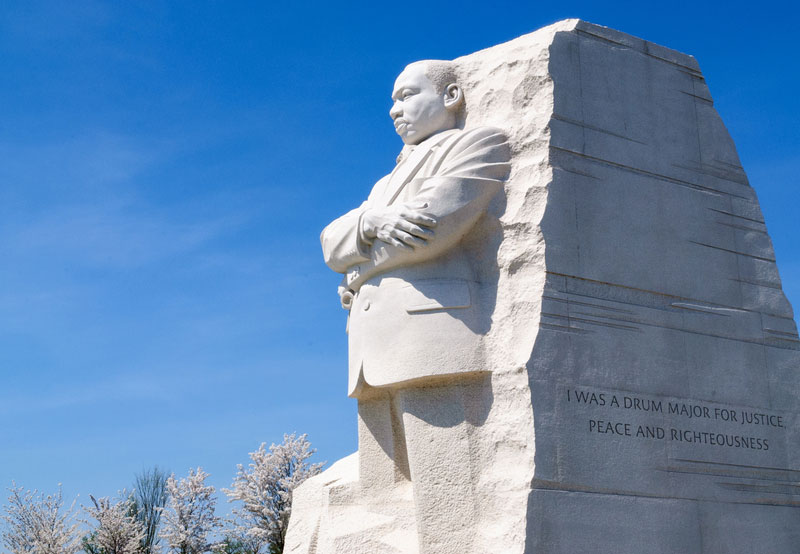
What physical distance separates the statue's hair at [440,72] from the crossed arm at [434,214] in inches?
22.9

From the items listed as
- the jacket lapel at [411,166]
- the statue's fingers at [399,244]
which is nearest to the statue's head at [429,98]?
the jacket lapel at [411,166]

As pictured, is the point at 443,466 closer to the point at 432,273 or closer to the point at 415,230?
the point at 432,273

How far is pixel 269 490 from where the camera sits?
18641 millimetres

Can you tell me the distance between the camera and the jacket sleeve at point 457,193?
6188 mm

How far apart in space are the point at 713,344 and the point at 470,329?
1793mm

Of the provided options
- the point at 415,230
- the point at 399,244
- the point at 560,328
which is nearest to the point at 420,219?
the point at 415,230

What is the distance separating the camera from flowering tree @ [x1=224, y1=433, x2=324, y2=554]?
18.2m

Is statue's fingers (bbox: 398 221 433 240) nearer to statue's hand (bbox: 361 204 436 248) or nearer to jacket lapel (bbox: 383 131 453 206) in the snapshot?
statue's hand (bbox: 361 204 436 248)

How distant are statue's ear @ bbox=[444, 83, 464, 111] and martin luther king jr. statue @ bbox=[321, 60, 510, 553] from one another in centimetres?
25

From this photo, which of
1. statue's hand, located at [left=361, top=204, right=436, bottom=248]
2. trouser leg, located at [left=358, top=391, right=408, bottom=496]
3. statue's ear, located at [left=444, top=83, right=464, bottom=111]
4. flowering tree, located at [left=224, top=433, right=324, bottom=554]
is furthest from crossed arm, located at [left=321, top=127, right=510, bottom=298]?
flowering tree, located at [left=224, top=433, right=324, bottom=554]

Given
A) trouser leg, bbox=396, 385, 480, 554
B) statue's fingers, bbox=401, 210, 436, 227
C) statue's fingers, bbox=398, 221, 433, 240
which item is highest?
statue's fingers, bbox=401, 210, 436, 227

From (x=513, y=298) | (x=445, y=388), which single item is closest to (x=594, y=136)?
(x=513, y=298)

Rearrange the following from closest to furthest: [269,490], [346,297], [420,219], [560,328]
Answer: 1. [560,328]
2. [420,219]
3. [346,297]
4. [269,490]

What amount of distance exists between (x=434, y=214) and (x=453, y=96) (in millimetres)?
1105
